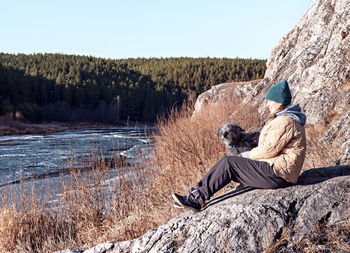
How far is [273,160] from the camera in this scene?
3584mm

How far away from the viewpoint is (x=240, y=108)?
12.4 meters

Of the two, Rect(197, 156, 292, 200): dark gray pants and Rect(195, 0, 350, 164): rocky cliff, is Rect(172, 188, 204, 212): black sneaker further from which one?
Rect(195, 0, 350, 164): rocky cliff

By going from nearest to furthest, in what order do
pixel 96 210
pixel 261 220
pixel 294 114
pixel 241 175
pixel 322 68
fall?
pixel 261 220, pixel 294 114, pixel 241 175, pixel 96 210, pixel 322 68

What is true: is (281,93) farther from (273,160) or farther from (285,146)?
(273,160)

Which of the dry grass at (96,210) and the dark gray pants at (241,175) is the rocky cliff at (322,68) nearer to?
the dry grass at (96,210)

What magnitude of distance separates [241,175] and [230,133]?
54.3 inches

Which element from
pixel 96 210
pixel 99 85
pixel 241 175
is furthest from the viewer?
pixel 99 85

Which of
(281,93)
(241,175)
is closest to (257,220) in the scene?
(241,175)

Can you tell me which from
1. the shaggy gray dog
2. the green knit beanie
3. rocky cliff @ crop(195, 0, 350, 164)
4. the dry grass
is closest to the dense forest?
rocky cliff @ crop(195, 0, 350, 164)

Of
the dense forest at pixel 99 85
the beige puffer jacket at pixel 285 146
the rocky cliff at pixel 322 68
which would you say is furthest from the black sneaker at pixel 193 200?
the dense forest at pixel 99 85

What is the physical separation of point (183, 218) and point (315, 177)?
168cm

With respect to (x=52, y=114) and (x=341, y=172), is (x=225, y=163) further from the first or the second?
(x=52, y=114)

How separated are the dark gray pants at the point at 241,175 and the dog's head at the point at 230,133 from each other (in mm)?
1326

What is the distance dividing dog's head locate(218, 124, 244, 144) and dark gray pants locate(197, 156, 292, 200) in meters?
1.33
